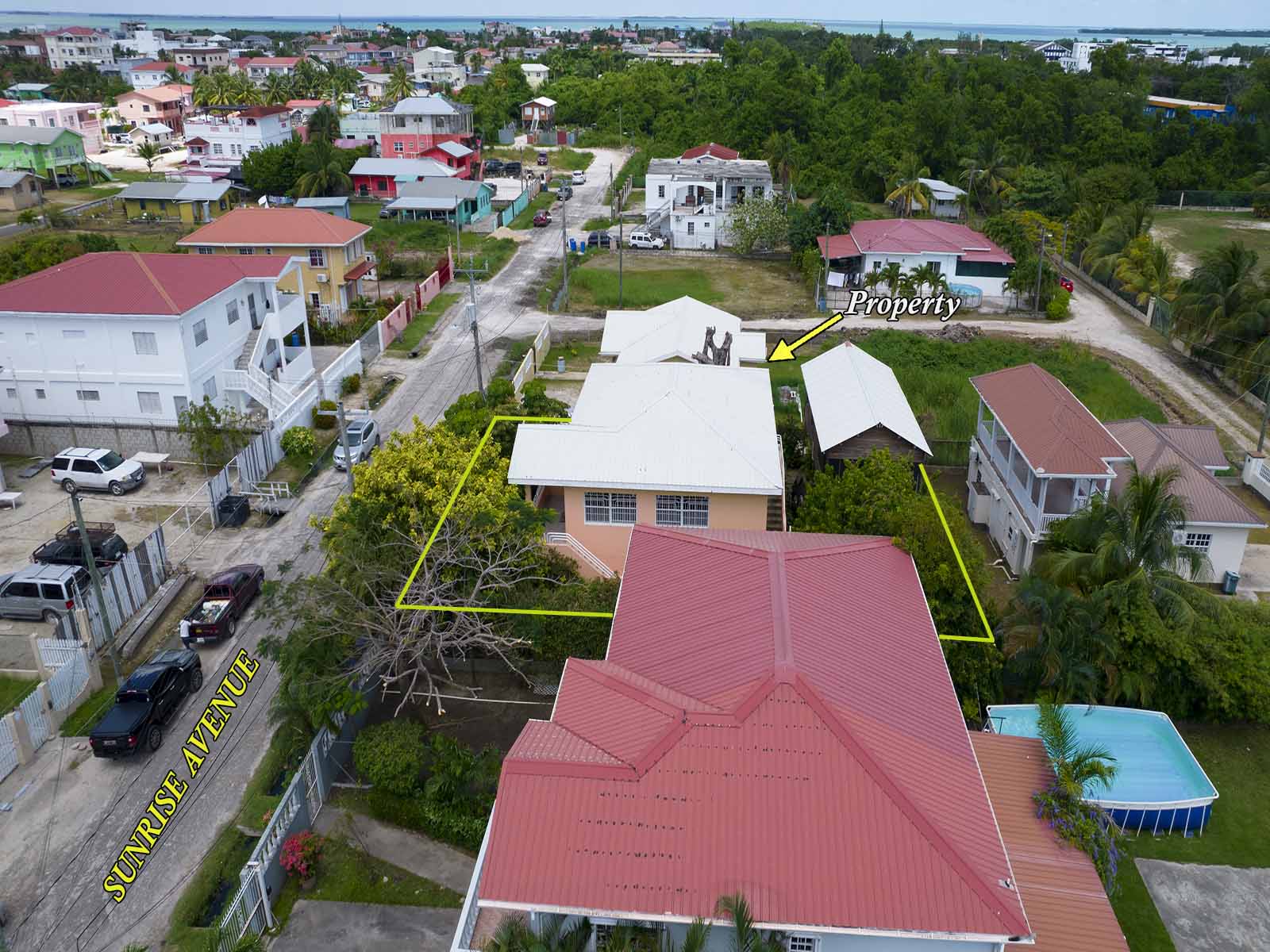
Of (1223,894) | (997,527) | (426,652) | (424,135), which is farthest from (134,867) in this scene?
(424,135)

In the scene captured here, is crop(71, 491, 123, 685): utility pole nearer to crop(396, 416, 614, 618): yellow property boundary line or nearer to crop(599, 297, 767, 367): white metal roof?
crop(396, 416, 614, 618): yellow property boundary line

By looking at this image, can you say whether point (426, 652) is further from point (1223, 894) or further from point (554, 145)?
point (554, 145)

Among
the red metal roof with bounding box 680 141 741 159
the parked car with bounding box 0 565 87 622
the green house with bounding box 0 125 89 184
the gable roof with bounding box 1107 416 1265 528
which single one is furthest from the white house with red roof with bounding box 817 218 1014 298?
the green house with bounding box 0 125 89 184

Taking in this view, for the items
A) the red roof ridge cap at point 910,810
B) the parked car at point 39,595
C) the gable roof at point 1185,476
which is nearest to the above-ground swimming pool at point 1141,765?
the red roof ridge cap at point 910,810

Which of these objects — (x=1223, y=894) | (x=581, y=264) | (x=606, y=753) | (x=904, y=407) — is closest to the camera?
(x=606, y=753)

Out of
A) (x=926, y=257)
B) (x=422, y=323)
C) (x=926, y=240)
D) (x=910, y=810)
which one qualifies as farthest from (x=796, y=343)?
(x=910, y=810)

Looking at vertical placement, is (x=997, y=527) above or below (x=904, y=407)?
below

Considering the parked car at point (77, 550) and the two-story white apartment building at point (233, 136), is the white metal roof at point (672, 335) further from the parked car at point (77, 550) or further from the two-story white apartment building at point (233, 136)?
the two-story white apartment building at point (233, 136)

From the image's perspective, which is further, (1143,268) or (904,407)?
(1143,268)
